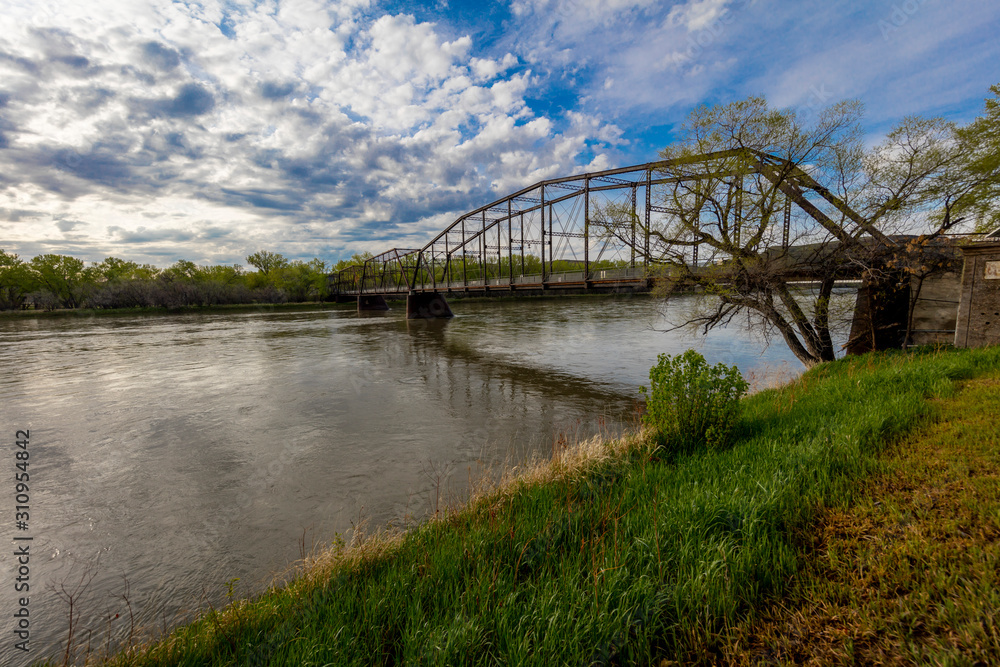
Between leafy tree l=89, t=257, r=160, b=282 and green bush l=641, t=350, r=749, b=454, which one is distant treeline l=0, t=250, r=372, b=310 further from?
green bush l=641, t=350, r=749, b=454

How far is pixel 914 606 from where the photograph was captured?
269cm

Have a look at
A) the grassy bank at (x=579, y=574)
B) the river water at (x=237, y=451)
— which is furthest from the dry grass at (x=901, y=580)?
the river water at (x=237, y=451)

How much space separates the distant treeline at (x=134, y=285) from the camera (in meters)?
87.9

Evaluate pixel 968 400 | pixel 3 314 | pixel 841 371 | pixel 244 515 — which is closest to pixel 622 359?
pixel 841 371

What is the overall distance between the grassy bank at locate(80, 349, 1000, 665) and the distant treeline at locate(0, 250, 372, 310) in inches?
4386

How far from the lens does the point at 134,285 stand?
299 ft

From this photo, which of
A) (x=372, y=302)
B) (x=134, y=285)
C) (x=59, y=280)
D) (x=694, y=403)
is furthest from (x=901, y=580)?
(x=59, y=280)

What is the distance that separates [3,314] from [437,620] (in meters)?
130

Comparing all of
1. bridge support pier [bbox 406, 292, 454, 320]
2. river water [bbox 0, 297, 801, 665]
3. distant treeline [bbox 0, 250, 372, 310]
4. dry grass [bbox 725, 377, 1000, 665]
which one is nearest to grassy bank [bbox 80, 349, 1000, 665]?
dry grass [bbox 725, 377, 1000, 665]

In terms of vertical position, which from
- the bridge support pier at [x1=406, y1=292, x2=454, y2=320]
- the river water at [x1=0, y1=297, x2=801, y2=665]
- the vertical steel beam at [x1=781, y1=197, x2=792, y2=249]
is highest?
the vertical steel beam at [x1=781, y1=197, x2=792, y2=249]

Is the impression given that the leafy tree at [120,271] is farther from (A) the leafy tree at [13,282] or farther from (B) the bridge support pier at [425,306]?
(B) the bridge support pier at [425,306]

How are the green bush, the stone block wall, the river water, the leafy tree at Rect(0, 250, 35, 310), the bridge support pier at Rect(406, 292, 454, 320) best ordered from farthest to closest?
the leafy tree at Rect(0, 250, 35, 310) → the bridge support pier at Rect(406, 292, 454, 320) → the stone block wall → the green bush → the river water

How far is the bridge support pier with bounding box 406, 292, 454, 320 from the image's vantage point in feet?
203

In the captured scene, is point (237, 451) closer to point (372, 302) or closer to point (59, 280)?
point (372, 302)
